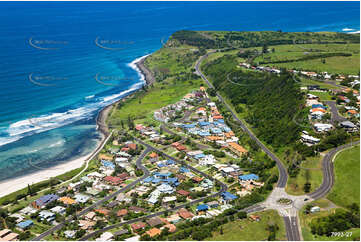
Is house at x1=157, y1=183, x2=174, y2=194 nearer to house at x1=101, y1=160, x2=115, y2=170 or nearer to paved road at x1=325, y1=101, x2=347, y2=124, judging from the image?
house at x1=101, y1=160, x2=115, y2=170

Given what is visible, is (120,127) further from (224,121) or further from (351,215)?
(351,215)

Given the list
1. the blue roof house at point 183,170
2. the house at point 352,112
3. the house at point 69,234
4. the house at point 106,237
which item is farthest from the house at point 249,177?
the house at point 69,234

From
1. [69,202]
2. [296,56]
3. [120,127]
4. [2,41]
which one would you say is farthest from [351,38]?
[2,41]

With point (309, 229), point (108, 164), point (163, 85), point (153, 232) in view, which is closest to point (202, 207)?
point (153, 232)

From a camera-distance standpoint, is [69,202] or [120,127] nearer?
[69,202]

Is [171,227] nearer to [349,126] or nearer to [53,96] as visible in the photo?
[349,126]
